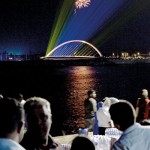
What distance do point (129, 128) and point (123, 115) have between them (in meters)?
0.10

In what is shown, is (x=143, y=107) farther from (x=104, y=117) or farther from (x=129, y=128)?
(x=129, y=128)

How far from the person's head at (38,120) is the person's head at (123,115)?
0.49m

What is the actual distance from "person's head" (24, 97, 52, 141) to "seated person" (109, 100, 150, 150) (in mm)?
487

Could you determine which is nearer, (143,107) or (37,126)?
(37,126)

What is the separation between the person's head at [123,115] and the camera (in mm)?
2492

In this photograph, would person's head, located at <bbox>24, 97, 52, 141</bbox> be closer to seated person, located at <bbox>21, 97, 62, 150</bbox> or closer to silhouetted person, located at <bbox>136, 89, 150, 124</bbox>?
seated person, located at <bbox>21, 97, 62, 150</bbox>

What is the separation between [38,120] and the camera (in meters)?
2.58

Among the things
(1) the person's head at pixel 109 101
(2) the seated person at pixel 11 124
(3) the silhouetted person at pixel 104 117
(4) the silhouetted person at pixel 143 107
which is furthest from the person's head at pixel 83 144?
(4) the silhouetted person at pixel 143 107

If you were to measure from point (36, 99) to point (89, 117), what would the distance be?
453 centimetres

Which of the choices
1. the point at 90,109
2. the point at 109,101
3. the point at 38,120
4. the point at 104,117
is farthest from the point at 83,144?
the point at 90,109

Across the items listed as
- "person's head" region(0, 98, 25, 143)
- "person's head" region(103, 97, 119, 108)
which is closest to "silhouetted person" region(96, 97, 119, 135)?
"person's head" region(103, 97, 119, 108)

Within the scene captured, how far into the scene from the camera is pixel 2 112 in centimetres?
200

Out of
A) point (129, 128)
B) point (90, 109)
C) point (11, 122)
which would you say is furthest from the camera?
point (90, 109)

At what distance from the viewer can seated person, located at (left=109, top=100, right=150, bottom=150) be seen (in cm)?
245
